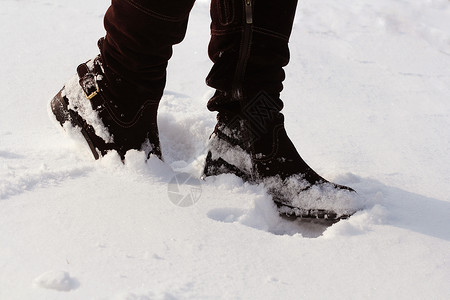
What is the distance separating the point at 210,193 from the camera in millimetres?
1271

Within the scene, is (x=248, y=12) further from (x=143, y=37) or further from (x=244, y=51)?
(x=143, y=37)

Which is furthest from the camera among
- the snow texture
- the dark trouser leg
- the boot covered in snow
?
the boot covered in snow

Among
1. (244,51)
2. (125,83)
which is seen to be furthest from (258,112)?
(125,83)

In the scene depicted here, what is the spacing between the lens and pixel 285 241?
1103 mm

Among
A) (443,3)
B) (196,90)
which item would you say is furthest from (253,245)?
(443,3)

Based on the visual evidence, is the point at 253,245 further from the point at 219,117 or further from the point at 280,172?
the point at 219,117

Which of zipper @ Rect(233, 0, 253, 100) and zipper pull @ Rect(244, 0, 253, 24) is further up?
zipper pull @ Rect(244, 0, 253, 24)

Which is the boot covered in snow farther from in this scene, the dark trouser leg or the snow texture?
the snow texture

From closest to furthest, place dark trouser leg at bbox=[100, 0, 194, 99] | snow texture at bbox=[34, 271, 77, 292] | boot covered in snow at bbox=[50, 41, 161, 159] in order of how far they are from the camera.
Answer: snow texture at bbox=[34, 271, 77, 292]
dark trouser leg at bbox=[100, 0, 194, 99]
boot covered in snow at bbox=[50, 41, 161, 159]

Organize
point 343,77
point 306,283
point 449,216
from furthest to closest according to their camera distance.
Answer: point 343,77
point 449,216
point 306,283

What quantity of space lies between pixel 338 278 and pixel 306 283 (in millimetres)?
66

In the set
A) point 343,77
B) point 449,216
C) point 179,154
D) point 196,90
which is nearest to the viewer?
point 449,216

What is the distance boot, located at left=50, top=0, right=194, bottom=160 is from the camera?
118 cm

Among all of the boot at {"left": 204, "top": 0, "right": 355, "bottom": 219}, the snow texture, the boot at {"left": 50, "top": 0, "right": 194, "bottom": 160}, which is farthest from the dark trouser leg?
the snow texture
